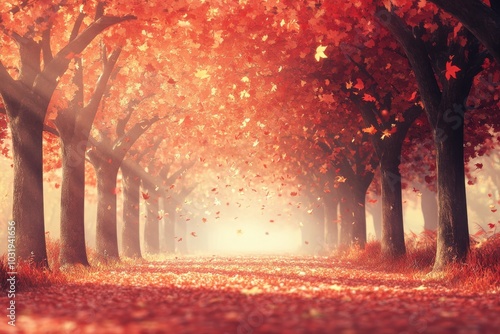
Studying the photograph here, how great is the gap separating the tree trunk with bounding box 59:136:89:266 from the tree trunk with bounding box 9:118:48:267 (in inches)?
142

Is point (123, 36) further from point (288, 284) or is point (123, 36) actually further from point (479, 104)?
point (479, 104)

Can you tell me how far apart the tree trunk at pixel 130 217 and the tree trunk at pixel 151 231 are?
5946mm

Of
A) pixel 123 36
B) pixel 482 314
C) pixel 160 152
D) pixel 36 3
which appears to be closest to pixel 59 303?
pixel 482 314

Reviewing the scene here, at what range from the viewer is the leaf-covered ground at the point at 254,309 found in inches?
255

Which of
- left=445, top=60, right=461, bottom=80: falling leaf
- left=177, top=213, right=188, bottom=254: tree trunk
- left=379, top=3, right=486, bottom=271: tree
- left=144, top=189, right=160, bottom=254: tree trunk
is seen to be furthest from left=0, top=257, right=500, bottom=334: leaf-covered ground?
Result: left=177, top=213, right=188, bottom=254: tree trunk

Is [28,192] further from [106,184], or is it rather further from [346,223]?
[346,223]

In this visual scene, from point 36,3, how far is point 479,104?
44.0 ft

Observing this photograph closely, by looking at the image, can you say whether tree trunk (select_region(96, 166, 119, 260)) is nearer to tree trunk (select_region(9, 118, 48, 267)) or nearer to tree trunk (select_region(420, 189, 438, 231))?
tree trunk (select_region(9, 118, 48, 267))

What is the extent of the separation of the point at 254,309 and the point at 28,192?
28.5 feet

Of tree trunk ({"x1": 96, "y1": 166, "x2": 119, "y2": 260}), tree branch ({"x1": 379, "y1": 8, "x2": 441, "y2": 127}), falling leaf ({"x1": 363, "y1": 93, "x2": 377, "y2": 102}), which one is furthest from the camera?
tree trunk ({"x1": 96, "y1": 166, "x2": 119, "y2": 260})

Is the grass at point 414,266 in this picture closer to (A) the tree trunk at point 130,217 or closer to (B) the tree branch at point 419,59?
(B) the tree branch at point 419,59

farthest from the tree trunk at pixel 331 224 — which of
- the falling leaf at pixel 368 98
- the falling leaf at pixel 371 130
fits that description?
the falling leaf at pixel 368 98

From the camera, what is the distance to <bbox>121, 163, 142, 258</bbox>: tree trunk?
28.9 meters

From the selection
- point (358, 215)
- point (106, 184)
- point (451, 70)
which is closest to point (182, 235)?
point (358, 215)
